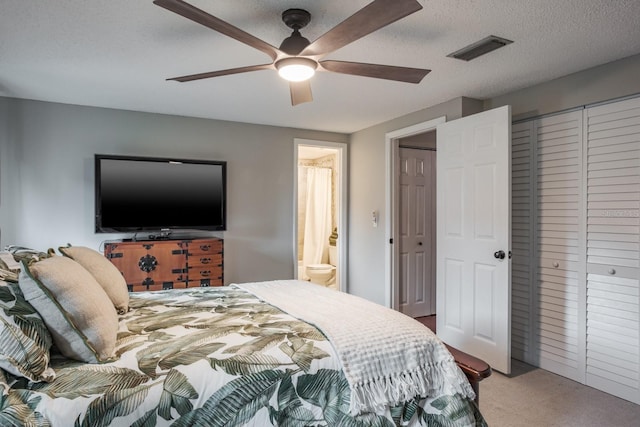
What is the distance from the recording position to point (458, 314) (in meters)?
3.40

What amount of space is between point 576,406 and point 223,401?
236 cm

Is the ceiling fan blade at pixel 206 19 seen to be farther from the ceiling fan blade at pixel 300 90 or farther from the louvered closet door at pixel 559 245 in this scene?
the louvered closet door at pixel 559 245

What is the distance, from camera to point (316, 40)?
5.83 feet

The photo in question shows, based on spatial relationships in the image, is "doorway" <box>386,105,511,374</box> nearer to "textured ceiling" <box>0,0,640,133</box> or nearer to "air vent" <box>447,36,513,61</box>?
"textured ceiling" <box>0,0,640,133</box>

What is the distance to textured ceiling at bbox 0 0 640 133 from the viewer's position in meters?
1.97

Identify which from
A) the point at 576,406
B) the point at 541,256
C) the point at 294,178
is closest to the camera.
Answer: the point at 576,406

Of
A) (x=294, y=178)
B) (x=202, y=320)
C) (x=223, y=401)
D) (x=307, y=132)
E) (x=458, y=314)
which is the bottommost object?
(x=458, y=314)

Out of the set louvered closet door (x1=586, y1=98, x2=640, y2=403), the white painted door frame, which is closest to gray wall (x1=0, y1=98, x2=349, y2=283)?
the white painted door frame

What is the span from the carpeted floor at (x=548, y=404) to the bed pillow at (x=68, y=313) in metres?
2.13

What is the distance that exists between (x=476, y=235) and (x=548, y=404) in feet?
4.20

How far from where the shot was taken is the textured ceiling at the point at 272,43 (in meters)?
1.97

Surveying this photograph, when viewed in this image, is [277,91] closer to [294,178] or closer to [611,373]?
[294,178]

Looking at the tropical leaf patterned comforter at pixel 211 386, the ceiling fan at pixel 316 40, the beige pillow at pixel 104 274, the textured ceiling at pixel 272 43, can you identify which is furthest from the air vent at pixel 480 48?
the beige pillow at pixel 104 274

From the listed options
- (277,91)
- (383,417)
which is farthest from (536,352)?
(277,91)
